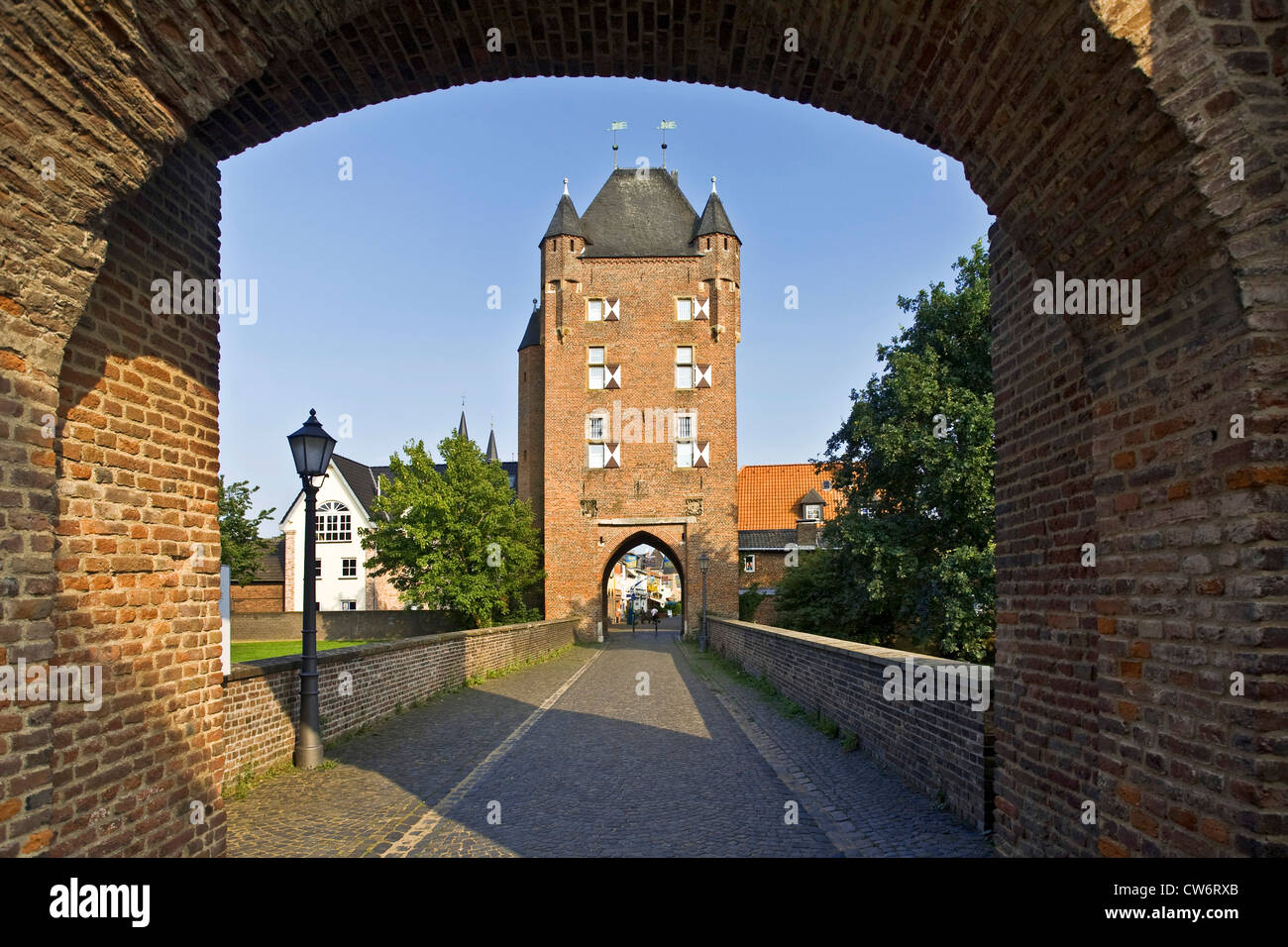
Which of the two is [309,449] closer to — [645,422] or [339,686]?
[339,686]

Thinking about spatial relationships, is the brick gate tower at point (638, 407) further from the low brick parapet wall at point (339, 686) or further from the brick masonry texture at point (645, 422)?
the low brick parapet wall at point (339, 686)

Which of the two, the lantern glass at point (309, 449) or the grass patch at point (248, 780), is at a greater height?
the lantern glass at point (309, 449)

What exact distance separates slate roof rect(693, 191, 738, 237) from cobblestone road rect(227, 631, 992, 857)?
24.5m

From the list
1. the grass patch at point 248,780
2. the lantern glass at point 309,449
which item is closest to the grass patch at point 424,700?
the grass patch at point 248,780

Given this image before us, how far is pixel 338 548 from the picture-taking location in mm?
44875

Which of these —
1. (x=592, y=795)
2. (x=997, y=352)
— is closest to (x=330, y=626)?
(x=592, y=795)

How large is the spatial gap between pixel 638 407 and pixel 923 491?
13635 mm

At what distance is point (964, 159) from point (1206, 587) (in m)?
2.07

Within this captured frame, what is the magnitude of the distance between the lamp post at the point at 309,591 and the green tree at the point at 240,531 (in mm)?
28620

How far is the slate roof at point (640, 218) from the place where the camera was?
33.3 metres

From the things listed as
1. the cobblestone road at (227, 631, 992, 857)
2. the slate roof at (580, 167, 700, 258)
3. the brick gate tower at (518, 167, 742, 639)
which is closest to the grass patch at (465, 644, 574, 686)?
the cobblestone road at (227, 631, 992, 857)

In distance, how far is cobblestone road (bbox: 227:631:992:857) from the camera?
553 cm

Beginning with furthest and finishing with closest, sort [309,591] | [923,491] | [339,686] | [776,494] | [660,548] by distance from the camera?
[776,494]
[660,548]
[923,491]
[339,686]
[309,591]

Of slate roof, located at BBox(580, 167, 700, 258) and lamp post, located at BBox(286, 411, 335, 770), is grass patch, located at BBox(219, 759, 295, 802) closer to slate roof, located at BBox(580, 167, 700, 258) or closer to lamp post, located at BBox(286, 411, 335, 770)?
lamp post, located at BBox(286, 411, 335, 770)
